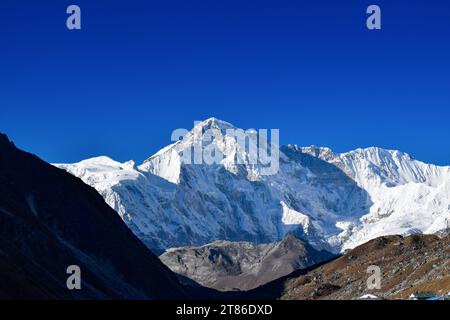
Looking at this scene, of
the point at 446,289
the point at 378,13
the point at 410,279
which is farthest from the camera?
the point at 410,279

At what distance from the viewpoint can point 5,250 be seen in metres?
174

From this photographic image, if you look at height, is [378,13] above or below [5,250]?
above
